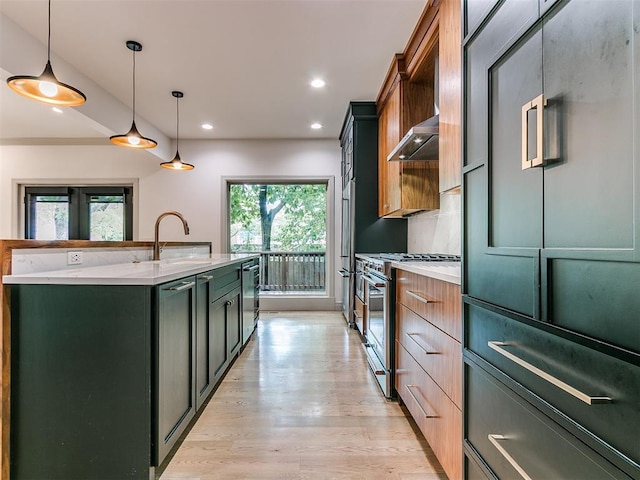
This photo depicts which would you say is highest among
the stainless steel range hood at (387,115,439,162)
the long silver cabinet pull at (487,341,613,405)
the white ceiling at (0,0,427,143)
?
the white ceiling at (0,0,427,143)

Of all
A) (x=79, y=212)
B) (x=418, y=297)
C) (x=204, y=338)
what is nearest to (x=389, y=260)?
(x=418, y=297)

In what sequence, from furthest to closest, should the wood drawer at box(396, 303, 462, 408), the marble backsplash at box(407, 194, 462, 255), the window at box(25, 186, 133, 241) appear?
the window at box(25, 186, 133, 241), the marble backsplash at box(407, 194, 462, 255), the wood drawer at box(396, 303, 462, 408)

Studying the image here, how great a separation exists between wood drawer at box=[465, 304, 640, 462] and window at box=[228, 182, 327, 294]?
4.74 metres

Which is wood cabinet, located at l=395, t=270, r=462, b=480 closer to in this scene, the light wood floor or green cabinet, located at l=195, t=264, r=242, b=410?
the light wood floor

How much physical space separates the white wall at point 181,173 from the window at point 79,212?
0.64ft

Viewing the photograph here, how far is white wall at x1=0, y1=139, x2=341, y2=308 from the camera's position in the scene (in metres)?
5.28

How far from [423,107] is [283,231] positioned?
3432 millimetres

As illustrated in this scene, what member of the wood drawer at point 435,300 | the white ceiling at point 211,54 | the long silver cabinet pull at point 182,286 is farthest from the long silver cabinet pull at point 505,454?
the white ceiling at point 211,54

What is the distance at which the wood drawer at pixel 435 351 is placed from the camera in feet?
4.25

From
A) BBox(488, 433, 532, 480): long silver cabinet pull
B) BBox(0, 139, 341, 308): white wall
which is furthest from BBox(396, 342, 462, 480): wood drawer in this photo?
BBox(0, 139, 341, 308): white wall

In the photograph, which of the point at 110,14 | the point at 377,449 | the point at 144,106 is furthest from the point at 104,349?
the point at 144,106

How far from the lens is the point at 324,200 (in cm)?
562

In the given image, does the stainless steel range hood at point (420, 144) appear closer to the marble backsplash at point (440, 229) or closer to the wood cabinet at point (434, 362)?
the marble backsplash at point (440, 229)

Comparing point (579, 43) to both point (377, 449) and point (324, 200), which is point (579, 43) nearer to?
point (377, 449)
